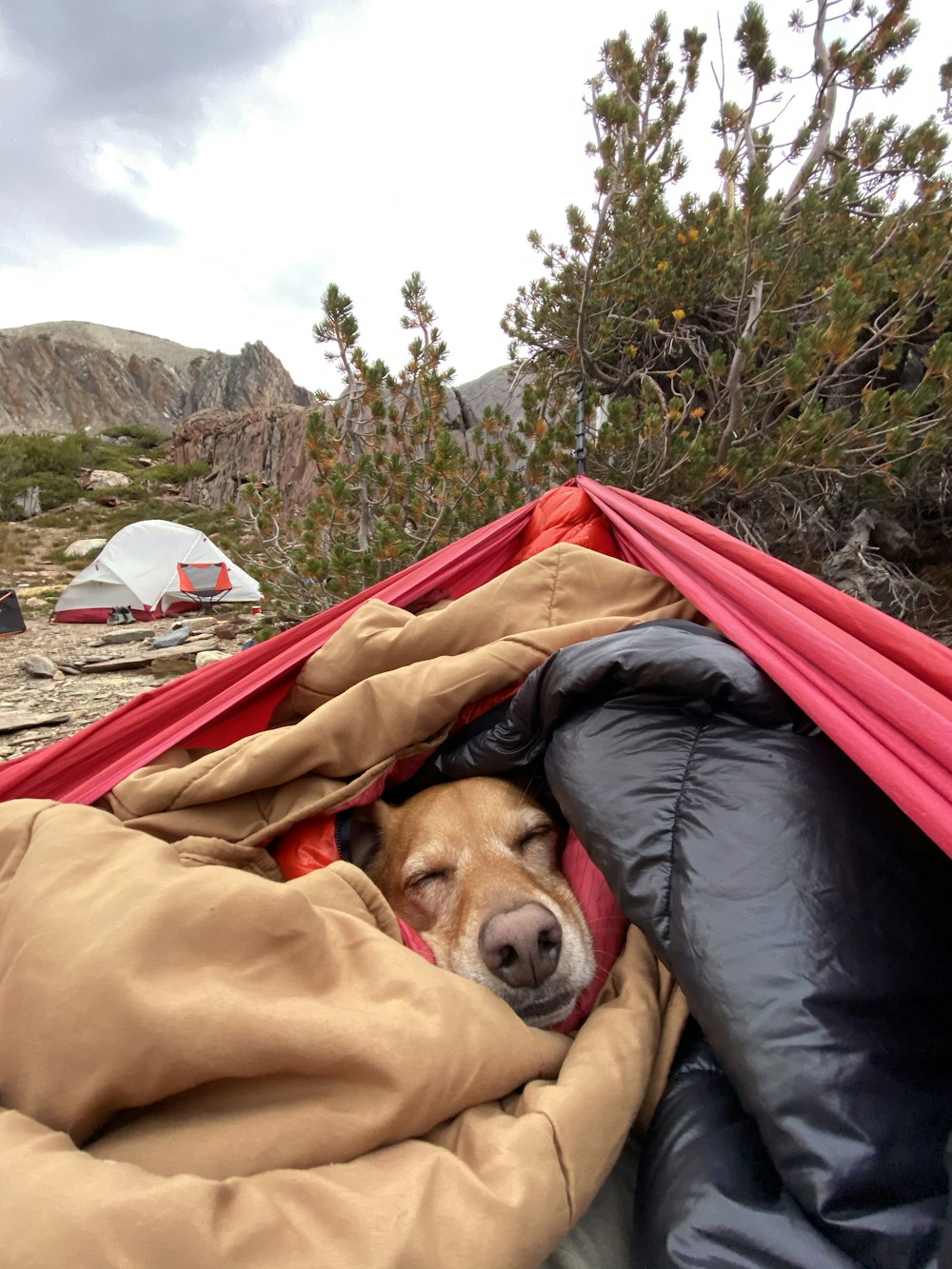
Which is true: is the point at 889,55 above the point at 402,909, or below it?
above

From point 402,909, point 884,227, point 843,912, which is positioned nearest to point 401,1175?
point 843,912

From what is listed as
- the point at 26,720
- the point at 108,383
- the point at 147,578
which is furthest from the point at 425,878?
the point at 108,383

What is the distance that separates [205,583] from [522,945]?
562 inches

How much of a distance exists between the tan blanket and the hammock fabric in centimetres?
66

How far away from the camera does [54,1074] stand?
0.87 meters

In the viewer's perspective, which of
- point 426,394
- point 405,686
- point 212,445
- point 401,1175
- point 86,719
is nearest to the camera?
point 401,1175

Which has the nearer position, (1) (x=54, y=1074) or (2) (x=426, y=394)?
(1) (x=54, y=1074)

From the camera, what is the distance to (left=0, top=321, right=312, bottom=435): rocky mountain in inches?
2525

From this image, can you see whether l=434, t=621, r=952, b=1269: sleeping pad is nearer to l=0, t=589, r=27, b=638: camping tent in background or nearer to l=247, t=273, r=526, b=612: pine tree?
l=247, t=273, r=526, b=612: pine tree

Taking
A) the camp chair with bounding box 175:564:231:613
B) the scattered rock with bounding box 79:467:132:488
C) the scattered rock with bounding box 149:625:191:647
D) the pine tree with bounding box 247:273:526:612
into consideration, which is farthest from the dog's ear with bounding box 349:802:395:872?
the scattered rock with bounding box 79:467:132:488

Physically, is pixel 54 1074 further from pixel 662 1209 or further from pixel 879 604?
pixel 879 604

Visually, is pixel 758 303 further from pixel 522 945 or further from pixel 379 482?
pixel 522 945

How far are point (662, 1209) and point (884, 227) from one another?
5567 millimetres

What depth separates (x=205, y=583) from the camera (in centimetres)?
1417
